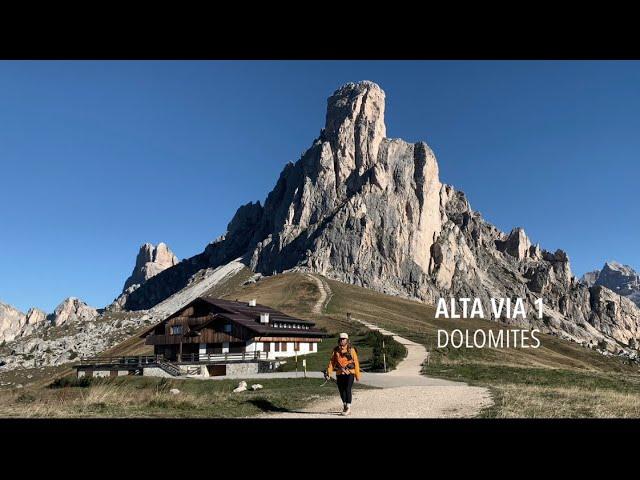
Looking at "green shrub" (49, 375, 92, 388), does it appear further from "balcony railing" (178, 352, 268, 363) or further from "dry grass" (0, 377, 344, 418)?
"dry grass" (0, 377, 344, 418)

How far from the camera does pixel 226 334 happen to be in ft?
203

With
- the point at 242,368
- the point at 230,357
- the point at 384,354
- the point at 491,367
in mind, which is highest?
the point at 384,354

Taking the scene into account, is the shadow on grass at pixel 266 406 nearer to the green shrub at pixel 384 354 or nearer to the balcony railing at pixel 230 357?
the green shrub at pixel 384 354

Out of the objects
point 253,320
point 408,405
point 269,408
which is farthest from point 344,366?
point 253,320

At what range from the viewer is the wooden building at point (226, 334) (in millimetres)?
60312

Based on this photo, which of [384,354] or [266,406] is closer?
[266,406]

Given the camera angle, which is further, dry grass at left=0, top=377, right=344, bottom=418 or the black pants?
the black pants

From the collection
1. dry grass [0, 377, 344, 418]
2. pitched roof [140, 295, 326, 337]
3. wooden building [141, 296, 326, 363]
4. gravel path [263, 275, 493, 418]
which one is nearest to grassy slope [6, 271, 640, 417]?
dry grass [0, 377, 344, 418]

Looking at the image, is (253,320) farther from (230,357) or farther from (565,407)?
(565,407)

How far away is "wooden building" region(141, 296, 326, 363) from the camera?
60.3m

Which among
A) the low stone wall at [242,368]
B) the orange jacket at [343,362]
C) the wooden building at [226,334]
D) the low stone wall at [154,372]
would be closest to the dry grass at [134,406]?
the orange jacket at [343,362]
